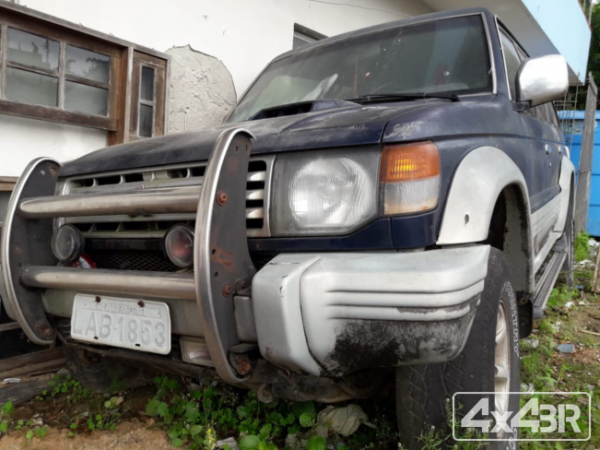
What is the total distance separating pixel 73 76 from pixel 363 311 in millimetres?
2856

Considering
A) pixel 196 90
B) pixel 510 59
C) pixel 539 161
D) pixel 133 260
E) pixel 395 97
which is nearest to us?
pixel 133 260

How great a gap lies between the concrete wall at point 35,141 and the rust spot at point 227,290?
2.25 meters

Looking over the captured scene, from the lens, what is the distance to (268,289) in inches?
56.2

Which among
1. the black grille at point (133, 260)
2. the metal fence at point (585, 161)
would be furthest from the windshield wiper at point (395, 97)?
the metal fence at point (585, 161)

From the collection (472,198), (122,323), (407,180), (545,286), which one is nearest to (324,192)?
(407,180)

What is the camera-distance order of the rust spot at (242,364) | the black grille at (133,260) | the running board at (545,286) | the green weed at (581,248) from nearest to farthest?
1. the rust spot at (242,364)
2. the black grille at (133,260)
3. the running board at (545,286)
4. the green weed at (581,248)

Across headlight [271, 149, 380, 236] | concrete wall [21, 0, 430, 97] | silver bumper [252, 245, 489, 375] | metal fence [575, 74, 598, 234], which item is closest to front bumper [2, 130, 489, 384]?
silver bumper [252, 245, 489, 375]

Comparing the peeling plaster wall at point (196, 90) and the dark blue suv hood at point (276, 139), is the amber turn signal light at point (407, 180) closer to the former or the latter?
the dark blue suv hood at point (276, 139)

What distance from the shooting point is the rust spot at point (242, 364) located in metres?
1.53

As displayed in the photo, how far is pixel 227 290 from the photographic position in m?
1.51

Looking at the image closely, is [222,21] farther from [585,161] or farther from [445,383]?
[585,161]

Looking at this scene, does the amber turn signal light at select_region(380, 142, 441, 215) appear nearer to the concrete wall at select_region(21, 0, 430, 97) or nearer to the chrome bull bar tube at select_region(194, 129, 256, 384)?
the chrome bull bar tube at select_region(194, 129, 256, 384)

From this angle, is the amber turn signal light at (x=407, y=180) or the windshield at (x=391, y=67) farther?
the windshield at (x=391, y=67)

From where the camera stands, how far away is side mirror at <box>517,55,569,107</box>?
2.39 meters
